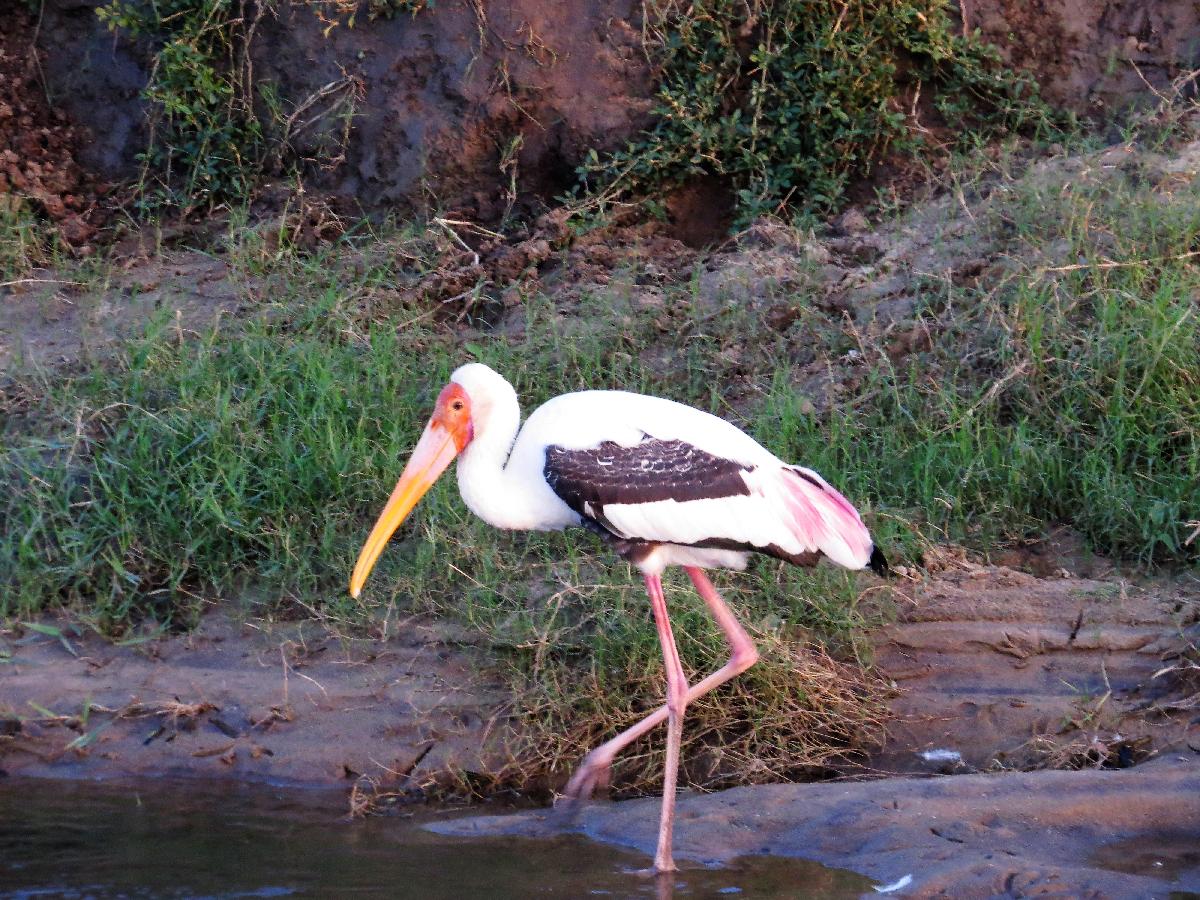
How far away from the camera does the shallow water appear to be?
375 cm

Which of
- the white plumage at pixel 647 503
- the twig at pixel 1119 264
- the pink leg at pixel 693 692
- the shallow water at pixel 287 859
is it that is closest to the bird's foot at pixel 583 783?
the pink leg at pixel 693 692

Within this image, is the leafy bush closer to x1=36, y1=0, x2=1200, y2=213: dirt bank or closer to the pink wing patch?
x1=36, y1=0, x2=1200, y2=213: dirt bank

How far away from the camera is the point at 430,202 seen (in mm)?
7062

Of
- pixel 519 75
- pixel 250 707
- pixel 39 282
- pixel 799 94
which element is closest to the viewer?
pixel 250 707

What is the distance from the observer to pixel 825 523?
4285 millimetres

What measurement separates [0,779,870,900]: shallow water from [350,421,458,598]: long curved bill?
0.70 m

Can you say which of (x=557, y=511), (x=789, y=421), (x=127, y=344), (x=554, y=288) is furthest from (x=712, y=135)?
(x=557, y=511)

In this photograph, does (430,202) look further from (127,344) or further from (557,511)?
(557,511)

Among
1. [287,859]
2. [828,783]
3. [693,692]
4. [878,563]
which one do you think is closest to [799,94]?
[878,563]

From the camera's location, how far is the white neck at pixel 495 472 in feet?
14.0

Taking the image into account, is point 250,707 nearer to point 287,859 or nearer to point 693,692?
point 287,859

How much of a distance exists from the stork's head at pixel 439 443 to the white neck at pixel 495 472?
3 cm

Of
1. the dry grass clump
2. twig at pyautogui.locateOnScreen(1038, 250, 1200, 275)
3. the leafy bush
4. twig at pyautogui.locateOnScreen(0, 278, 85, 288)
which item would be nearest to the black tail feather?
the dry grass clump

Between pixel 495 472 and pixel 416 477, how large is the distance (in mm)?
259
